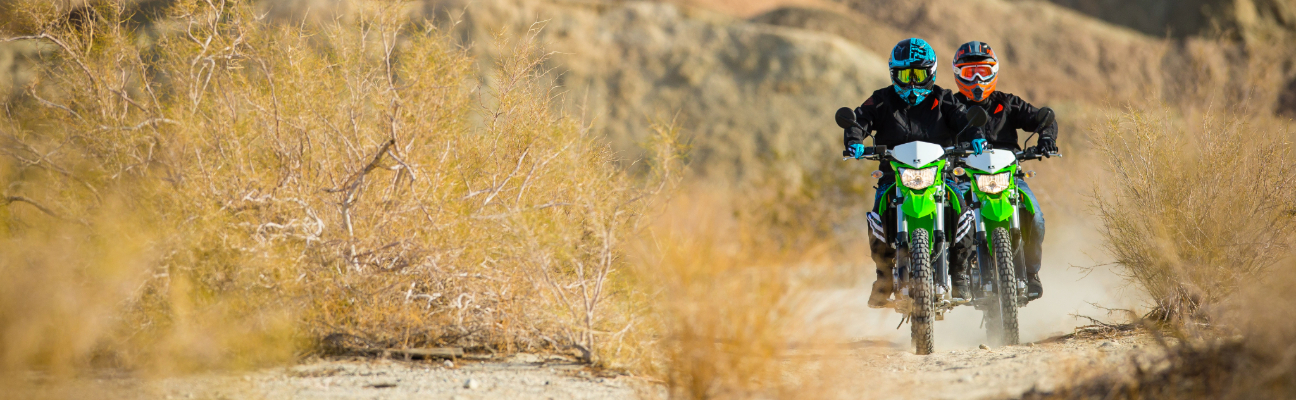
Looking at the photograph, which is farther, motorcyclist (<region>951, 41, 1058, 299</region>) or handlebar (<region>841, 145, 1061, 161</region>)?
motorcyclist (<region>951, 41, 1058, 299</region>)

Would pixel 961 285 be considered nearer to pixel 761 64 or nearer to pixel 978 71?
pixel 978 71

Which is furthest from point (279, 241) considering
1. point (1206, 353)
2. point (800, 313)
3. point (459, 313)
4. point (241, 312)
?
point (1206, 353)

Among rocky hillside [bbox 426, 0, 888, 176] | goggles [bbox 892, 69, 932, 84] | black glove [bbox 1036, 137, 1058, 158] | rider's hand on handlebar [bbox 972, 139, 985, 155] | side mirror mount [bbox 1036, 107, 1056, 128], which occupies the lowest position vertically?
rider's hand on handlebar [bbox 972, 139, 985, 155]

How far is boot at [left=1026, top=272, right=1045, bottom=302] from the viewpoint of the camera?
6.07 meters

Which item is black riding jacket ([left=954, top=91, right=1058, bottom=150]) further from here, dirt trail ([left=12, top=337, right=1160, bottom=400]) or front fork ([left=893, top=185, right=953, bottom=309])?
dirt trail ([left=12, top=337, right=1160, bottom=400])

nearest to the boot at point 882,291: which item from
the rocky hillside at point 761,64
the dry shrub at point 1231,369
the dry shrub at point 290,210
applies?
the dry shrub at point 290,210

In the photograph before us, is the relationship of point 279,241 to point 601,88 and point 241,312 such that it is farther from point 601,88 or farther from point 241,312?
point 601,88

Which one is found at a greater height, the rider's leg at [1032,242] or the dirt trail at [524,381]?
the rider's leg at [1032,242]

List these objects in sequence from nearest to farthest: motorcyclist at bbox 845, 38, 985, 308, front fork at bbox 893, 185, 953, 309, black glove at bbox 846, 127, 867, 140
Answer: front fork at bbox 893, 185, 953, 309 → black glove at bbox 846, 127, 867, 140 → motorcyclist at bbox 845, 38, 985, 308

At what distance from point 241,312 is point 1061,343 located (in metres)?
4.99

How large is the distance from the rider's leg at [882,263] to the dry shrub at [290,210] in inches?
58.1

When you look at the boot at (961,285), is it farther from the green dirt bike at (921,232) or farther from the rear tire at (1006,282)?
the rear tire at (1006,282)

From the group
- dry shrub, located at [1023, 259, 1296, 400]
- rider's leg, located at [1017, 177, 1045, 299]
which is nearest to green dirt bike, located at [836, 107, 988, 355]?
rider's leg, located at [1017, 177, 1045, 299]

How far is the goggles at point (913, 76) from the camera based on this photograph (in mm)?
6082
